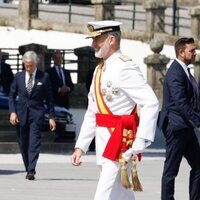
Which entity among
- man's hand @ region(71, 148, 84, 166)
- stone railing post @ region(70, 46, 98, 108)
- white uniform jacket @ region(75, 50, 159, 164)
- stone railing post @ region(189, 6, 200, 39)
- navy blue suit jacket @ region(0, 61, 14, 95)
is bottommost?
stone railing post @ region(70, 46, 98, 108)

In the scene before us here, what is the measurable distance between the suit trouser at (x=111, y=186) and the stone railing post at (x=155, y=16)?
87.0ft

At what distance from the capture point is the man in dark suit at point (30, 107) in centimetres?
1780

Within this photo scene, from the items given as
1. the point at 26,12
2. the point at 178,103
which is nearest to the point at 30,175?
the point at 178,103

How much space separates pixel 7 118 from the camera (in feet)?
75.6

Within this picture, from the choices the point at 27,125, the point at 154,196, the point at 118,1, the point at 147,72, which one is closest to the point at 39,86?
the point at 27,125

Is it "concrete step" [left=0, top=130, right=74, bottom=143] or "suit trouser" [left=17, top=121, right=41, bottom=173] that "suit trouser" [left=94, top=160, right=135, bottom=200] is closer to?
"suit trouser" [left=17, top=121, right=41, bottom=173]

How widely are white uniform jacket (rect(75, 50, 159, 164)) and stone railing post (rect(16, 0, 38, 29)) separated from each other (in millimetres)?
28909

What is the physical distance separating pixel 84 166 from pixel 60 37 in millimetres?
18655

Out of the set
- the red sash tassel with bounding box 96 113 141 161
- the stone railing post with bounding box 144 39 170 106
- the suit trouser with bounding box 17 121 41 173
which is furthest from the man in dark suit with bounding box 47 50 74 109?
the red sash tassel with bounding box 96 113 141 161

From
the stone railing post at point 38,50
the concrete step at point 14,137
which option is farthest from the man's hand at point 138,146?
the stone railing post at point 38,50

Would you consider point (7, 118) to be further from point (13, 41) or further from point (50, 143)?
point (13, 41)

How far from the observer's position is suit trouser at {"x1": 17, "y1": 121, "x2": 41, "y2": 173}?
17.8m

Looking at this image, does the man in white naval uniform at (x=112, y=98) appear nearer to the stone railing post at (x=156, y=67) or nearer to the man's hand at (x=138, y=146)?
the man's hand at (x=138, y=146)

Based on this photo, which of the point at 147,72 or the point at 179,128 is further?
the point at 147,72
